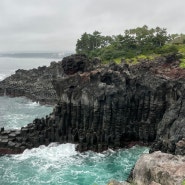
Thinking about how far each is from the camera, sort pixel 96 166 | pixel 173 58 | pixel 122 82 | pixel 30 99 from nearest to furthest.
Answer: pixel 96 166 → pixel 122 82 → pixel 173 58 → pixel 30 99

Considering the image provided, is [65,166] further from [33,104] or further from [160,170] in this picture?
[33,104]

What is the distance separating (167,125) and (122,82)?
10491 mm

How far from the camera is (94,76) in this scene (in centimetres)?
4916

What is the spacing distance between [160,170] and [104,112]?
89.4ft

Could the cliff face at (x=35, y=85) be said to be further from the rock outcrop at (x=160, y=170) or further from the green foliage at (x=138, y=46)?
the rock outcrop at (x=160, y=170)

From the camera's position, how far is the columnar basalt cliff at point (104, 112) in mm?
46625

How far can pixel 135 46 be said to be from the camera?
3986 inches

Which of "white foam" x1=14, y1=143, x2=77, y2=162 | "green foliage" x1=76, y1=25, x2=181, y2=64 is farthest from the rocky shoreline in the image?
"green foliage" x1=76, y1=25, x2=181, y2=64

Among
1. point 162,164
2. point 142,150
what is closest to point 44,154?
point 142,150

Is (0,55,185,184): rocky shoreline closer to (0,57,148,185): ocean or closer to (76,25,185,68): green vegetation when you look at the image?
(0,57,148,185): ocean

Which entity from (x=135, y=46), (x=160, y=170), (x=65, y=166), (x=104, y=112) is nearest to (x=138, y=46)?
(x=135, y=46)

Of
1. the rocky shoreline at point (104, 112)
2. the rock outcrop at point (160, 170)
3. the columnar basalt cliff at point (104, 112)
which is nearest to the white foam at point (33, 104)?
the rocky shoreline at point (104, 112)

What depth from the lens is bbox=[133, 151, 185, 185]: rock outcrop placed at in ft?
62.7

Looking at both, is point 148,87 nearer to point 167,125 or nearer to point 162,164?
point 167,125
